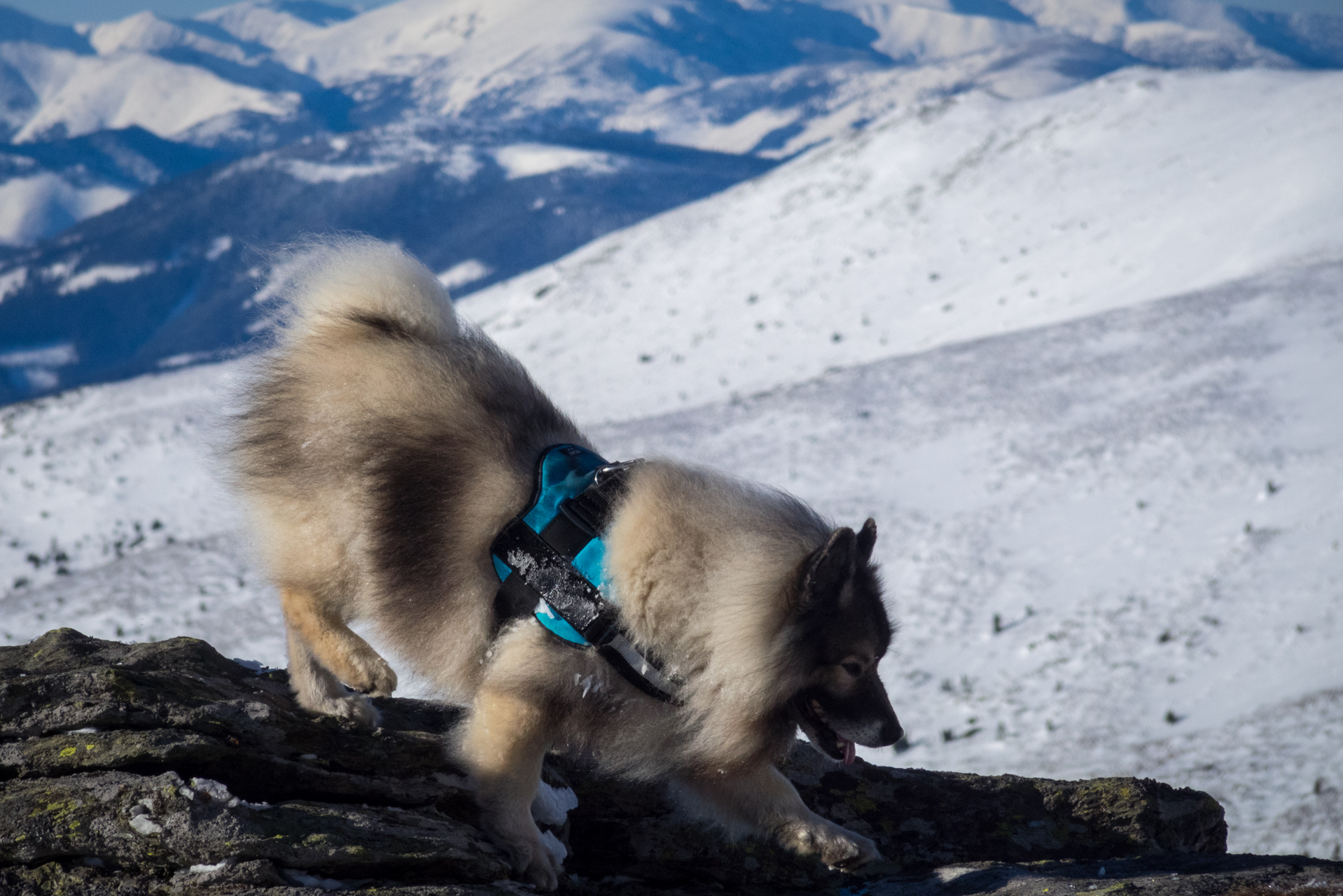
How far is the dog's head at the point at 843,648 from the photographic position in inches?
113

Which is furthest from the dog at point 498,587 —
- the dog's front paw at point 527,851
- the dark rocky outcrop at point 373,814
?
the dark rocky outcrop at point 373,814

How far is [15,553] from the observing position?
1396 cm

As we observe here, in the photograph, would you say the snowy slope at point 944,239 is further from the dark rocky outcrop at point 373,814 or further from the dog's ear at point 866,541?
the dog's ear at point 866,541

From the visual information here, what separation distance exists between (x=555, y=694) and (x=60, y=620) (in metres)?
9.41

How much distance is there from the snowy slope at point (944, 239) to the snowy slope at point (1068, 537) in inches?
168

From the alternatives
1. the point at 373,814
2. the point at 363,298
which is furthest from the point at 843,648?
the point at 363,298

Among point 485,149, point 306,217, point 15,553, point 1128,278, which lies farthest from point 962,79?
point 15,553

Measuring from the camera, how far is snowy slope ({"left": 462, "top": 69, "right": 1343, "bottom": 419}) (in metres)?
19.0

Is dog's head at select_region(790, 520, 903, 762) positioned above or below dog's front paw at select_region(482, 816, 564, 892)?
above

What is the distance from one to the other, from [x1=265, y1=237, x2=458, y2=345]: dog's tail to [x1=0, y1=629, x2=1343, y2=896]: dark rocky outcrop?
1.50 meters

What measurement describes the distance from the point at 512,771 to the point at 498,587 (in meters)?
0.63

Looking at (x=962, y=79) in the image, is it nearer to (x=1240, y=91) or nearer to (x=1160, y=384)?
(x=1240, y=91)

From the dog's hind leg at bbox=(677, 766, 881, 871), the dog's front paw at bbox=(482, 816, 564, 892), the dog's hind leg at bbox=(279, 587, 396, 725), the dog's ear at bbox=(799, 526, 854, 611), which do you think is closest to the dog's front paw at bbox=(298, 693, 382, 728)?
the dog's hind leg at bbox=(279, 587, 396, 725)

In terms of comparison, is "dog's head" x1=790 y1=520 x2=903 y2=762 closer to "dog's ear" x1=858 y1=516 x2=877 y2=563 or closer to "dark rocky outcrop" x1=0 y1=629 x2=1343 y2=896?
"dog's ear" x1=858 y1=516 x2=877 y2=563
